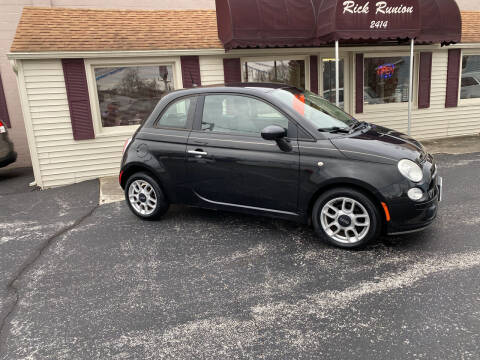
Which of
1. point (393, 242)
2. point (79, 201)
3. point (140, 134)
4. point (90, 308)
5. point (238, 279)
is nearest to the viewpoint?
point (90, 308)

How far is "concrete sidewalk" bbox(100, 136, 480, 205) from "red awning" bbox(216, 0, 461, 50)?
260 cm

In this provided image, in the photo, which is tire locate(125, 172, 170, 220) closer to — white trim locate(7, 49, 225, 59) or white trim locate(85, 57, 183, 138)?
white trim locate(85, 57, 183, 138)

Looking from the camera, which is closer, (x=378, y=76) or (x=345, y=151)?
(x=345, y=151)

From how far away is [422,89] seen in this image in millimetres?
10109

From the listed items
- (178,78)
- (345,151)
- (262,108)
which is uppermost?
(178,78)

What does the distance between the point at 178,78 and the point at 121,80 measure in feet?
4.02

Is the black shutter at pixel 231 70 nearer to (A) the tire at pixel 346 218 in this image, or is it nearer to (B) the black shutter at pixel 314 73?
(B) the black shutter at pixel 314 73

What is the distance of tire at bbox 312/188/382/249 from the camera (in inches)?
146

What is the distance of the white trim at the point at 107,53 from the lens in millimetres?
7141

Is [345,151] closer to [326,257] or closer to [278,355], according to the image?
[326,257]

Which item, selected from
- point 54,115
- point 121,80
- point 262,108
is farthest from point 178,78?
point 262,108

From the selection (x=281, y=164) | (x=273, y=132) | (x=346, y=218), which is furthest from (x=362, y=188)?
(x=273, y=132)

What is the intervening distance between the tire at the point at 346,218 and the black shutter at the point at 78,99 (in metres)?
5.72

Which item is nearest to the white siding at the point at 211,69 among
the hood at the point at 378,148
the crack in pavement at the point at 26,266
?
the crack in pavement at the point at 26,266
